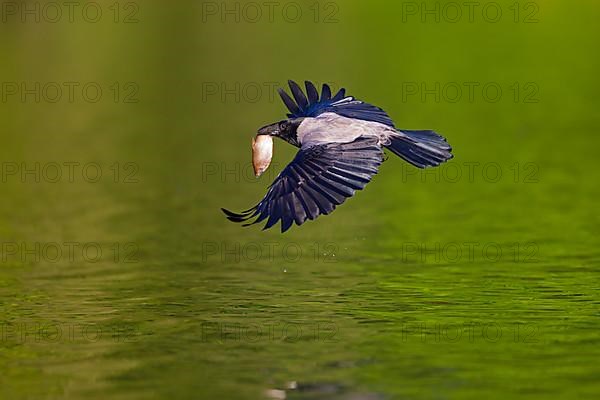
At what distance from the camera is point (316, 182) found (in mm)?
10508

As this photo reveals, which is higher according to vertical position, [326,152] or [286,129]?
[286,129]

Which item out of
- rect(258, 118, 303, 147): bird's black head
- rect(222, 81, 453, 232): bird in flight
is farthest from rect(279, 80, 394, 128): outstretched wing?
rect(258, 118, 303, 147): bird's black head

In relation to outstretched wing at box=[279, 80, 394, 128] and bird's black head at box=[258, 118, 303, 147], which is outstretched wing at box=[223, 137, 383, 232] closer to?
bird's black head at box=[258, 118, 303, 147]

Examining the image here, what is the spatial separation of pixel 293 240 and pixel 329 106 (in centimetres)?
349

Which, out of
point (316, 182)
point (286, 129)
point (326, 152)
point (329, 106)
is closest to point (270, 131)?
point (286, 129)

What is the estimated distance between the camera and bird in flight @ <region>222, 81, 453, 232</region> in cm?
1026

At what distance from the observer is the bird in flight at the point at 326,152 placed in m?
10.3

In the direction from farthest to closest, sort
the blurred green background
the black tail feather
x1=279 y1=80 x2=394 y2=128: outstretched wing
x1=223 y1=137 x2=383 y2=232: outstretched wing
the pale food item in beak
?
x1=279 y1=80 x2=394 y2=128: outstretched wing, the pale food item in beak, the black tail feather, x1=223 y1=137 x2=383 y2=232: outstretched wing, the blurred green background

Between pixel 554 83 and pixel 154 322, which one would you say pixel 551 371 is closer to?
pixel 154 322

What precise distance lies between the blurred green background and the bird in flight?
3.40 ft

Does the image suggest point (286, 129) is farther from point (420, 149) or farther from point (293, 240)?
point (293, 240)

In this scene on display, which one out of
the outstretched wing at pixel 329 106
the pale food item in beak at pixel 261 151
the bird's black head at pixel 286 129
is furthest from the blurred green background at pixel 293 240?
the outstretched wing at pixel 329 106

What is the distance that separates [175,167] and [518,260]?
9152 mm

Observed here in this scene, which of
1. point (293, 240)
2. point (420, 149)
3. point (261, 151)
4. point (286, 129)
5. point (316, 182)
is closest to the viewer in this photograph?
point (316, 182)
